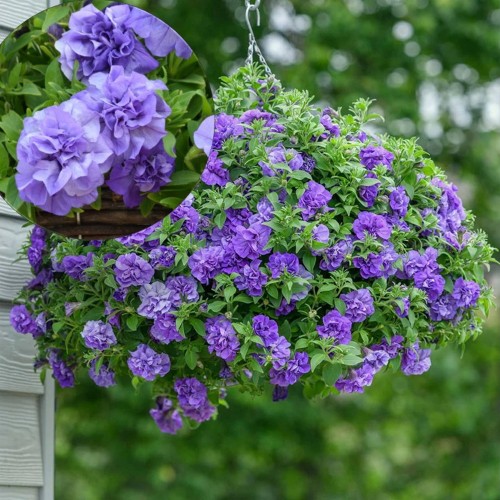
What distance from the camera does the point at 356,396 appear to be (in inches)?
246

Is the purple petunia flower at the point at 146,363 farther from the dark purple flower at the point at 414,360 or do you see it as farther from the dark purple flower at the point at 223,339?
the dark purple flower at the point at 414,360

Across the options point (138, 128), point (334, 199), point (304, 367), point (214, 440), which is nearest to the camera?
point (138, 128)

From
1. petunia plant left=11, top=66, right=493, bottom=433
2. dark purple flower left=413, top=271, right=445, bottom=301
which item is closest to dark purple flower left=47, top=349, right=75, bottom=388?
petunia plant left=11, top=66, right=493, bottom=433

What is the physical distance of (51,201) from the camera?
4.73 ft

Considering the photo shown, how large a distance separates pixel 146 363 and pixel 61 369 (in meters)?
0.26

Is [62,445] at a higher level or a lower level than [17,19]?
lower

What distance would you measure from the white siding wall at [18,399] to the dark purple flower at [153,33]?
661mm

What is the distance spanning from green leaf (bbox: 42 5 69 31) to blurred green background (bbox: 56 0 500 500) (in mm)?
3828

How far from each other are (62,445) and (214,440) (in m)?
1.15

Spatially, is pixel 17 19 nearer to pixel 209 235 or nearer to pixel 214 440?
pixel 209 235

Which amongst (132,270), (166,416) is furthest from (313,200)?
(166,416)

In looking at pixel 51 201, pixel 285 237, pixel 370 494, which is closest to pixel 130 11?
pixel 51 201

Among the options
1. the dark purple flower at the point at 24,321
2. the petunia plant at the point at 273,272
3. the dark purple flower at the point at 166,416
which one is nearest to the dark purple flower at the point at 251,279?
the petunia plant at the point at 273,272

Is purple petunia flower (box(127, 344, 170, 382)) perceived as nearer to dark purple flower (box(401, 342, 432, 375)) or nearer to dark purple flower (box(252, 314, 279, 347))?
dark purple flower (box(252, 314, 279, 347))
